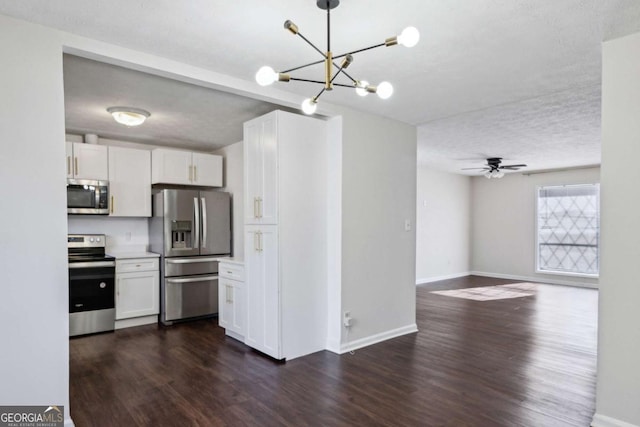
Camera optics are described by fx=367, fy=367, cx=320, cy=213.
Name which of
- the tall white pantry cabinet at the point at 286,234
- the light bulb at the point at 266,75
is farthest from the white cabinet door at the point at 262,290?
the light bulb at the point at 266,75

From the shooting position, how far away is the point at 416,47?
240 centimetres

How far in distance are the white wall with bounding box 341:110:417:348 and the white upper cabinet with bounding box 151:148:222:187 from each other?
2.46 meters

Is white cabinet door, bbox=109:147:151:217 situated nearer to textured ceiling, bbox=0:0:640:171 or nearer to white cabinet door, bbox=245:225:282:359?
white cabinet door, bbox=245:225:282:359

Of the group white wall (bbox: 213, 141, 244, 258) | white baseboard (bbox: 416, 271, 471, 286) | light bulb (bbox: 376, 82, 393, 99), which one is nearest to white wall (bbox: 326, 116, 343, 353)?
light bulb (bbox: 376, 82, 393, 99)

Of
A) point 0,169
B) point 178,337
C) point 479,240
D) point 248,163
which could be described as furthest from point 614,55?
point 479,240

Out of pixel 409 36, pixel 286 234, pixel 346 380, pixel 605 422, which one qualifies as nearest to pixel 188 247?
pixel 286 234

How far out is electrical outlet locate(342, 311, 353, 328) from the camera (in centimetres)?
361

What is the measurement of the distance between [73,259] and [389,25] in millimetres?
4215

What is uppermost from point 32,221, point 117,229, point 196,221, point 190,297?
point 32,221

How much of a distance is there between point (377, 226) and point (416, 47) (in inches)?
78.3

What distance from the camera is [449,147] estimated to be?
5.85m

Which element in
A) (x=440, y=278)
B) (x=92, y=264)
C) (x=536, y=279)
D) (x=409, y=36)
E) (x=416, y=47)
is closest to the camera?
(x=409, y=36)

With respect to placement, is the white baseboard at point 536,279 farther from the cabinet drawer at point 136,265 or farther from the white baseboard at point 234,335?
the cabinet drawer at point 136,265

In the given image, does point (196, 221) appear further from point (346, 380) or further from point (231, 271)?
point (346, 380)
